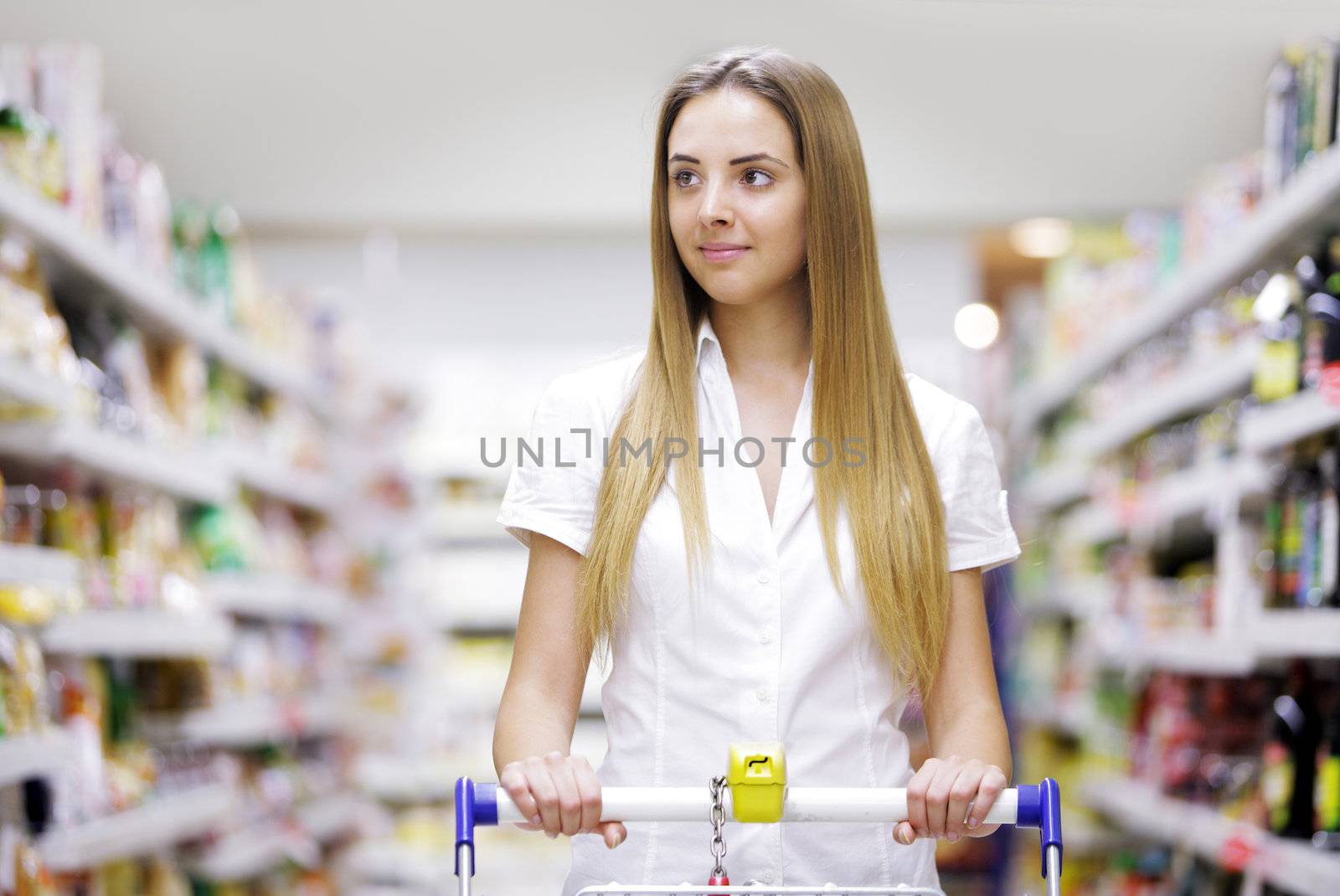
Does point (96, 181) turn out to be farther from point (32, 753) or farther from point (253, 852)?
point (253, 852)

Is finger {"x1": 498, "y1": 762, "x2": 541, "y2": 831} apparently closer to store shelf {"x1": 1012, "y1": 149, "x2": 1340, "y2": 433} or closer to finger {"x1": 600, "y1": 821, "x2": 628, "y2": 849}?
finger {"x1": 600, "y1": 821, "x2": 628, "y2": 849}

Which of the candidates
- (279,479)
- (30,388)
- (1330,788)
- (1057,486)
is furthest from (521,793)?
(1057,486)

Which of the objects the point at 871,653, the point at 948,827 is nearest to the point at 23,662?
the point at 871,653

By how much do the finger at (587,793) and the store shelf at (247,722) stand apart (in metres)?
2.72

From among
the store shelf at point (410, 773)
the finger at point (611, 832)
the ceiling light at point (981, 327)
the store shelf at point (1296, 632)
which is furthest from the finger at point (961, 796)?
the ceiling light at point (981, 327)

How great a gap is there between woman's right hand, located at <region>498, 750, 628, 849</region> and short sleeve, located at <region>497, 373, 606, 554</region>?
0.92 feet

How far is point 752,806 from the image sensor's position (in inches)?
52.2

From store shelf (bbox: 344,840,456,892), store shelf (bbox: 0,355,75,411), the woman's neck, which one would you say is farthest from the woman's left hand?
store shelf (bbox: 344,840,456,892)

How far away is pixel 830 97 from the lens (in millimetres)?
1597

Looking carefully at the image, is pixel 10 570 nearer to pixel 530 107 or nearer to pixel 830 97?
pixel 830 97

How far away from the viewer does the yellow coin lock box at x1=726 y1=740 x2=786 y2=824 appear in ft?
4.33

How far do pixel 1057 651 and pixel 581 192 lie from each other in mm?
2566

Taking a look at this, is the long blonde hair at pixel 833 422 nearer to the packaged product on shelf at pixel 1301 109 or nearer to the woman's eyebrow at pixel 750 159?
the woman's eyebrow at pixel 750 159

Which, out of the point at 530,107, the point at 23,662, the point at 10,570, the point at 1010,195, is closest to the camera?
the point at 10,570
